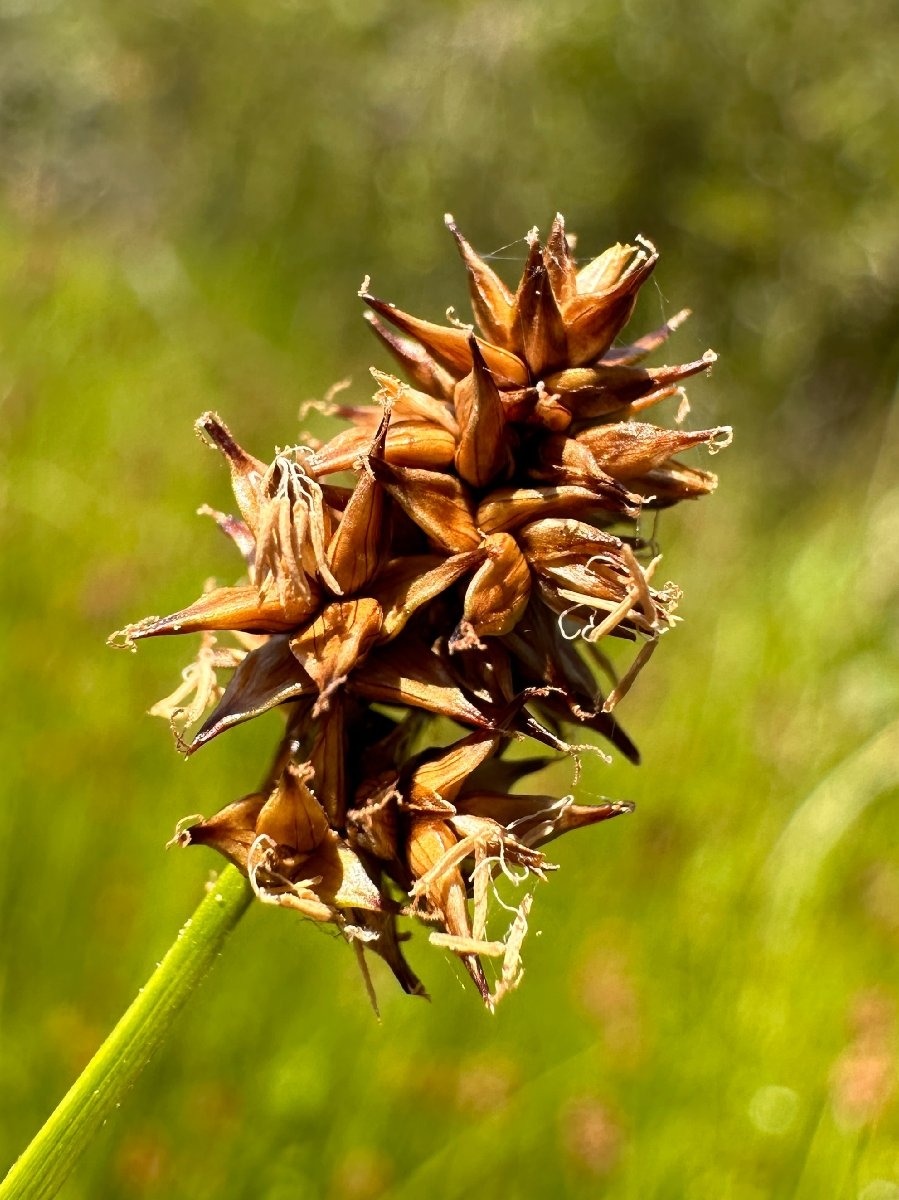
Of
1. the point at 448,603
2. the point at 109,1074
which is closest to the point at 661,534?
the point at 448,603

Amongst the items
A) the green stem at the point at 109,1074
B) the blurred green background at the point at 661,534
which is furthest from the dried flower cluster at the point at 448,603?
the blurred green background at the point at 661,534

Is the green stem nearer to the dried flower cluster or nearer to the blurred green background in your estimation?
the dried flower cluster

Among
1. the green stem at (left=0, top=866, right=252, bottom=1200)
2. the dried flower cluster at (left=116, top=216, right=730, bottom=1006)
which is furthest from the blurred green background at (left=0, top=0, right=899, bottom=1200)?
the green stem at (left=0, top=866, right=252, bottom=1200)

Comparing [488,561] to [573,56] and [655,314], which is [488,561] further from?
[573,56]

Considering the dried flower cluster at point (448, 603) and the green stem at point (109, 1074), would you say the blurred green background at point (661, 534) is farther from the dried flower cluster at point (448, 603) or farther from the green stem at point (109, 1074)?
the green stem at point (109, 1074)

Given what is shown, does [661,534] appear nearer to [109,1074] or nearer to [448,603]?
[448,603]

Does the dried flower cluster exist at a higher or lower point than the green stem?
higher
